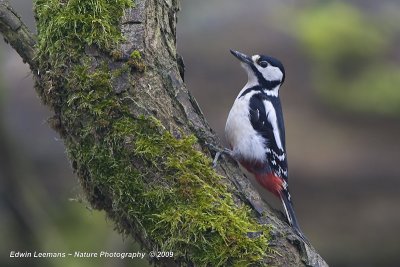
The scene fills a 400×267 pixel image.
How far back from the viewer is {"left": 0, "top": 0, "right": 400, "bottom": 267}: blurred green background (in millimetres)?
8781

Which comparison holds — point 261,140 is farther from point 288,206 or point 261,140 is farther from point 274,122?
point 288,206

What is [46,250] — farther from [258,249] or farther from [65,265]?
[258,249]

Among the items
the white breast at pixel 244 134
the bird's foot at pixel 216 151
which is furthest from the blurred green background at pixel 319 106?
the bird's foot at pixel 216 151

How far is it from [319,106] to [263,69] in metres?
5.35

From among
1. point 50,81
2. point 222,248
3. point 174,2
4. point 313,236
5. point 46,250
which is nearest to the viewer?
point 222,248

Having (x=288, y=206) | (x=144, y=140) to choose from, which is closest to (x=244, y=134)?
(x=288, y=206)

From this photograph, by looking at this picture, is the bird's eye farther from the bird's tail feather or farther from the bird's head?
the bird's tail feather

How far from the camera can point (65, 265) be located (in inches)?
250

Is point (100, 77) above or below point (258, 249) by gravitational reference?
above

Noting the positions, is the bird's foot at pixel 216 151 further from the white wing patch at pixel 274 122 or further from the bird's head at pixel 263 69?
the bird's head at pixel 263 69

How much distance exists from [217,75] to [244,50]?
0.53m

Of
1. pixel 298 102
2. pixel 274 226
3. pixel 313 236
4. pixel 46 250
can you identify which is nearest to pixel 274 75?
pixel 274 226

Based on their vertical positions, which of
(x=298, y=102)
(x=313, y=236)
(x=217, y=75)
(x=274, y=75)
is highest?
(x=274, y=75)

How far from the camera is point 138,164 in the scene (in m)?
3.13
